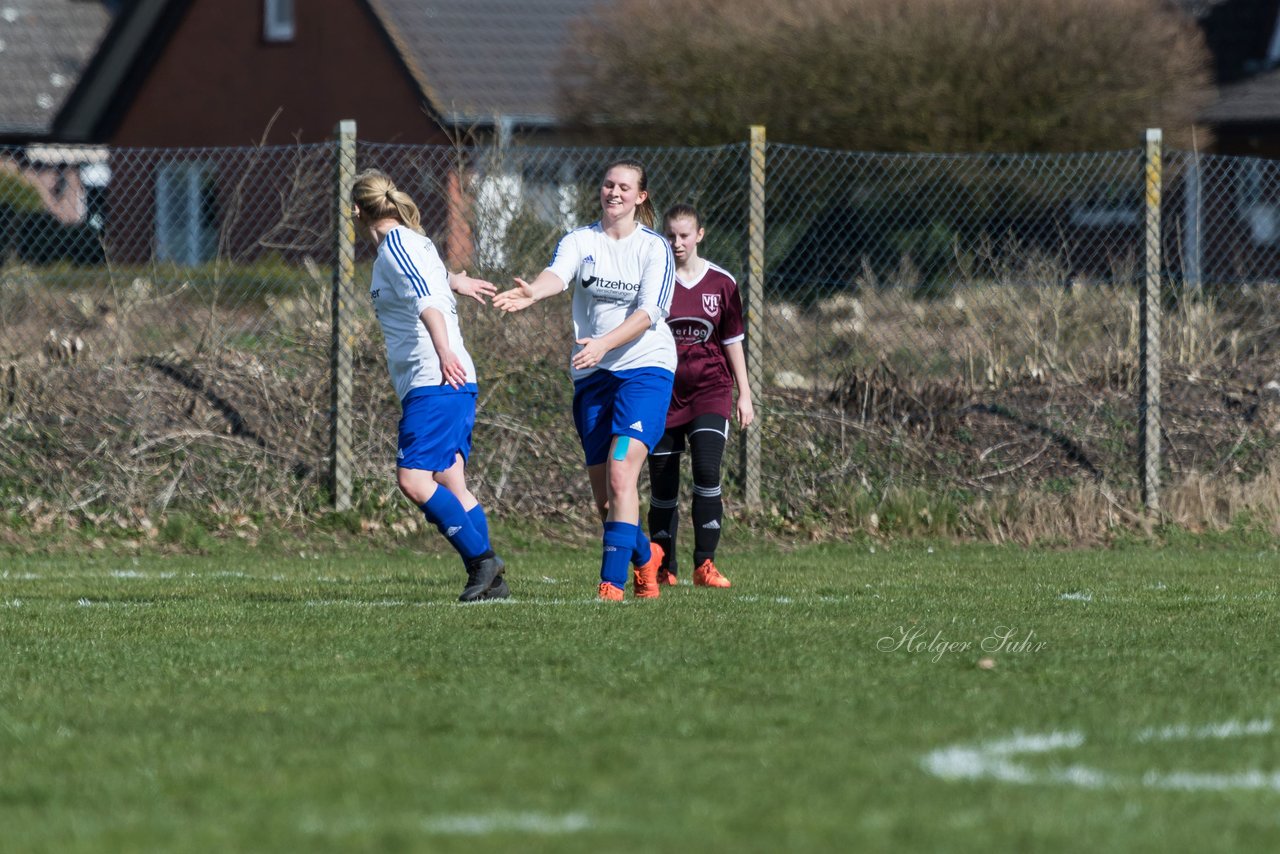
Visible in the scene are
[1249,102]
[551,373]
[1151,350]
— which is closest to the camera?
[1151,350]

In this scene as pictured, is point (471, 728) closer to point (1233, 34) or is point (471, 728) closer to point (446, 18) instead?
point (446, 18)

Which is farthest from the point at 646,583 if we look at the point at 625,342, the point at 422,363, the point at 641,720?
the point at 641,720

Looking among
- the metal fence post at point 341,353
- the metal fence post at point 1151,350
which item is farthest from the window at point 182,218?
the metal fence post at point 1151,350

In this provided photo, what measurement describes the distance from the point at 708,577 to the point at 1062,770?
Answer: 4785 mm

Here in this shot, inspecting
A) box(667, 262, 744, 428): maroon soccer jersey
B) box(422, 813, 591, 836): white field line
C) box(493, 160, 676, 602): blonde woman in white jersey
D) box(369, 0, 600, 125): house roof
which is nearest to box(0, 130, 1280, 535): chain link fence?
box(667, 262, 744, 428): maroon soccer jersey

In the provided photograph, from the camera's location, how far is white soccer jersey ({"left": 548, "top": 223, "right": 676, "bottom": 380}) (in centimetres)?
802

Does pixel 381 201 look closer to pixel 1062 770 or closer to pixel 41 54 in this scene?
pixel 1062 770

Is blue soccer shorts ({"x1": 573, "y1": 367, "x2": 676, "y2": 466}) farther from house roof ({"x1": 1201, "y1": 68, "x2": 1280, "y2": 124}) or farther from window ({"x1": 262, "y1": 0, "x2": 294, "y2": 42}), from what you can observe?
window ({"x1": 262, "y1": 0, "x2": 294, "y2": 42})

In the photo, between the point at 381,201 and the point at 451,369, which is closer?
the point at 451,369

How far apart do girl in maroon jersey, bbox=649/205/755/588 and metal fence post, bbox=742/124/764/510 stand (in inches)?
87.1

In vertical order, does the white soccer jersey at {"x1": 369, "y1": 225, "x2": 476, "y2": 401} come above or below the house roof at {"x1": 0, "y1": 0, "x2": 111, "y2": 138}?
below

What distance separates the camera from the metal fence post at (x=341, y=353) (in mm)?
11352

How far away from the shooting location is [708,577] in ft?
29.8

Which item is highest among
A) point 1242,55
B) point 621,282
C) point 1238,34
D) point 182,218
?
point 1238,34
